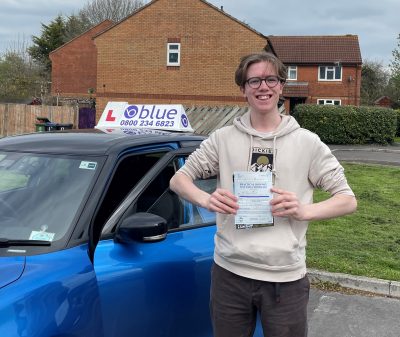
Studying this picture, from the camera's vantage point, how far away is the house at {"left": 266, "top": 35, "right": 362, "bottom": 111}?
41312 millimetres

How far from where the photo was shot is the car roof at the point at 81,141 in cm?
293

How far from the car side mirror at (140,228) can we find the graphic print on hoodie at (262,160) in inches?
24.2

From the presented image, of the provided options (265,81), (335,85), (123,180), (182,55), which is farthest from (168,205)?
(335,85)

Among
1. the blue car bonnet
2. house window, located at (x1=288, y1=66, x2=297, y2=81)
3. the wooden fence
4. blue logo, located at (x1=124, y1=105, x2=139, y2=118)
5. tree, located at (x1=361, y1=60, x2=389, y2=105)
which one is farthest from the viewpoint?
tree, located at (x1=361, y1=60, x2=389, y2=105)

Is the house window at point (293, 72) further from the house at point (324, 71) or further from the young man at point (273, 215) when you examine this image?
the young man at point (273, 215)

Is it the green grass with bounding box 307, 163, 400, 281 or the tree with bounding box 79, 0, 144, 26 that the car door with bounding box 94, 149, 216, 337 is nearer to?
the green grass with bounding box 307, 163, 400, 281

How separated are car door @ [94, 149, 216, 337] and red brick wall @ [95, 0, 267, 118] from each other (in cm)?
2444

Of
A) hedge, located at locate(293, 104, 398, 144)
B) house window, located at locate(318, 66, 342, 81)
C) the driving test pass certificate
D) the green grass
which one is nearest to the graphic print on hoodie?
the driving test pass certificate

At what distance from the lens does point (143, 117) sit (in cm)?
471

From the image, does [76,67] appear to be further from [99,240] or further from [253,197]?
[253,197]

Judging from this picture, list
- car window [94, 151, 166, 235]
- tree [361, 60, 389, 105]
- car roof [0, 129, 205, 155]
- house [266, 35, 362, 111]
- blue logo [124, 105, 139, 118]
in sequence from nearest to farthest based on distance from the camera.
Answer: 1. car window [94, 151, 166, 235]
2. car roof [0, 129, 205, 155]
3. blue logo [124, 105, 139, 118]
4. house [266, 35, 362, 111]
5. tree [361, 60, 389, 105]

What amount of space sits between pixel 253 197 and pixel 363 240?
5.31 meters

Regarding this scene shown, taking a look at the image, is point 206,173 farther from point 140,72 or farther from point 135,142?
point 140,72

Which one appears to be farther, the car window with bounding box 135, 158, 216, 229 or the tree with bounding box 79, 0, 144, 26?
the tree with bounding box 79, 0, 144, 26
